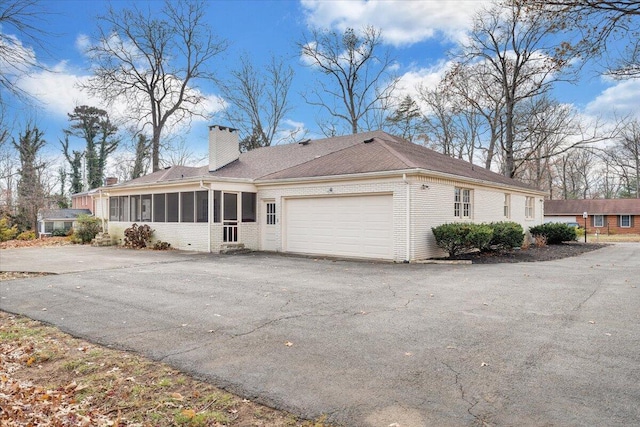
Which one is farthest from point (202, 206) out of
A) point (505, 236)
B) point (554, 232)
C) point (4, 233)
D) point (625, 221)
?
point (625, 221)

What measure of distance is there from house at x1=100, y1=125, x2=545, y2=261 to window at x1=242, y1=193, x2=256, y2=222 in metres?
0.04

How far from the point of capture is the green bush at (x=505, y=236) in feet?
48.3

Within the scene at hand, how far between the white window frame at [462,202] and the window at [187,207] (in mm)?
9899

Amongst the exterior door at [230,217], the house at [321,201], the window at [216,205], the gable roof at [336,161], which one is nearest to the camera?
the house at [321,201]

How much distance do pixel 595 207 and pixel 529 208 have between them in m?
23.1

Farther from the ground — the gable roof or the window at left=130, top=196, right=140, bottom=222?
the gable roof

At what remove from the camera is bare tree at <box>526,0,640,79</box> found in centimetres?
520

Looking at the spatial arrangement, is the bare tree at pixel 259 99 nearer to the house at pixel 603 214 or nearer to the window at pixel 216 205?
the window at pixel 216 205

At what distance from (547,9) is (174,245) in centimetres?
1520

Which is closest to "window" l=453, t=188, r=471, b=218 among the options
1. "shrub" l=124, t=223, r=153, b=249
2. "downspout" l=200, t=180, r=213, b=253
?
"downspout" l=200, t=180, r=213, b=253

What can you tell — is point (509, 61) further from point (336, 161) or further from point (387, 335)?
point (387, 335)

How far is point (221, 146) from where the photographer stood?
1884 cm

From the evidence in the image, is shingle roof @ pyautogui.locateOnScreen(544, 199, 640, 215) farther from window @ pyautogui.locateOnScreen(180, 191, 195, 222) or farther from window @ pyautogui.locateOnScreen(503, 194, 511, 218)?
window @ pyautogui.locateOnScreen(180, 191, 195, 222)

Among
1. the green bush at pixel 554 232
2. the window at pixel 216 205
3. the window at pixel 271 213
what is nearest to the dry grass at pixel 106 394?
the window at pixel 216 205
